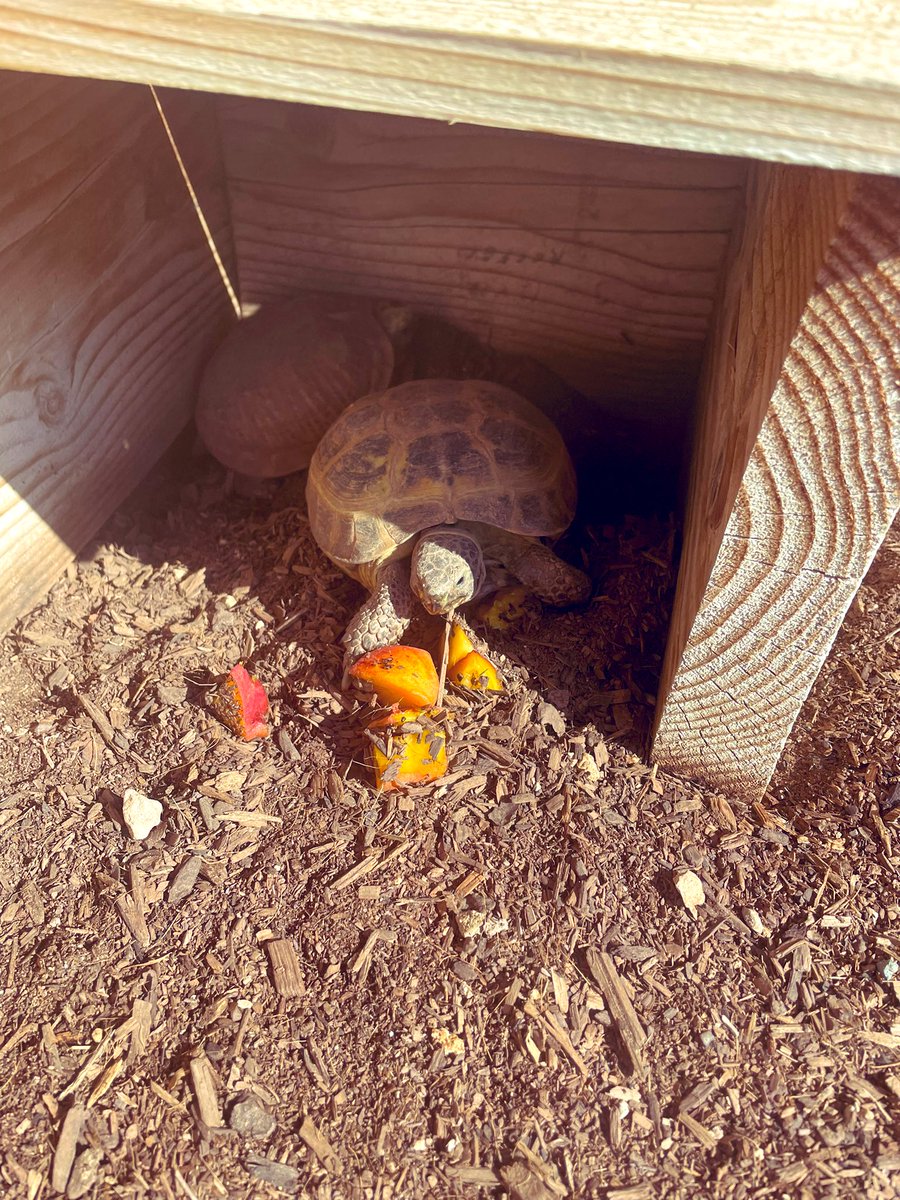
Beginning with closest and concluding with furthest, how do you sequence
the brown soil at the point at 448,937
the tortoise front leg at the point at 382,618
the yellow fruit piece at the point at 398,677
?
the brown soil at the point at 448,937, the yellow fruit piece at the point at 398,677, the tortoise front leg at the point at 382,618

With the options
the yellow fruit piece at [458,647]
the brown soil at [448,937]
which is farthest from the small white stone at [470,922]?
the yellow fruit piece at [458,647]

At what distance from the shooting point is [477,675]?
2531 millimetres

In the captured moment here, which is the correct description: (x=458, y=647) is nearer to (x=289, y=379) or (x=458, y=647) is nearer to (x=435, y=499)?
(x=435, y=499)

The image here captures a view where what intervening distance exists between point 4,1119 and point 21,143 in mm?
2363

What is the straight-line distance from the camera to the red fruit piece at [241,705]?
96.9 inches

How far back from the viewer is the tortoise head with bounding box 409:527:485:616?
2.71m

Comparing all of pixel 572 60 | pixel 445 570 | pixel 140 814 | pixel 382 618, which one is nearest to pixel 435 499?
→ pixel 445 570

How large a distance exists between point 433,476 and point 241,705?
2.98 feet

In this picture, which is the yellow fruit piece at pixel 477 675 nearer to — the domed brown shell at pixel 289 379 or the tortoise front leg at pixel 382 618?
the tortoise front leg at pixel 382 618

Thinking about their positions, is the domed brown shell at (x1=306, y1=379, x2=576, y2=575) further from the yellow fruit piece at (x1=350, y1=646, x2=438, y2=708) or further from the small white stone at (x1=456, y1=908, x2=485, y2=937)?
the small white stone at (x1=456, y1=908, x2=485, y2=937)

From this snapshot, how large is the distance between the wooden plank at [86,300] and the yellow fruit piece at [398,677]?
1203 millimetres

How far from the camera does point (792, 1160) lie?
5.64 ft

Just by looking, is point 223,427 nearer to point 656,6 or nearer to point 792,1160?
point 656,6

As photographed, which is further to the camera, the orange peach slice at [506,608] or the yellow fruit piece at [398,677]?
the orange peach slice at [506,608]
